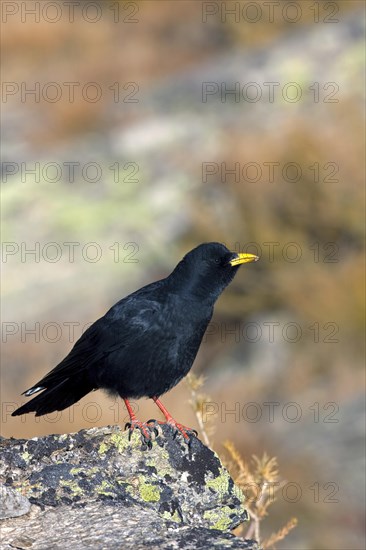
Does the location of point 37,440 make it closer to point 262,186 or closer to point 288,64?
point 262,186

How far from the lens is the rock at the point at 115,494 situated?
→ 12.3ft

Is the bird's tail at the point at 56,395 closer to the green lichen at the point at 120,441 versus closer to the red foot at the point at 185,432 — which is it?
the red foot at the point at 185,432

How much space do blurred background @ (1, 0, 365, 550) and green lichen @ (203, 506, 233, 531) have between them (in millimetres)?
5125

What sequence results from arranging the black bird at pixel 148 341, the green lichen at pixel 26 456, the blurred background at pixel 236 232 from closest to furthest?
the green lichen at pixel 26 456, the black bird at pixel 148 341, the blurred background at pixel 236 232

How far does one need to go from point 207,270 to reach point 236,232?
9909mm

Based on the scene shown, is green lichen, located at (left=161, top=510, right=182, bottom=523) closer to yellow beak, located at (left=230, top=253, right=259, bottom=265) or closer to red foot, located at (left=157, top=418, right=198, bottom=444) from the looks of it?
red foot, located at (left=157, top=418, right=198, bottom=444)

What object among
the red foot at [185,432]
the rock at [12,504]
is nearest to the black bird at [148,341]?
the red foot at [185,432]

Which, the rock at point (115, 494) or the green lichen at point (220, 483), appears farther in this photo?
the green lichen at point (220, 483)

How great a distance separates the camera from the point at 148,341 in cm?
531

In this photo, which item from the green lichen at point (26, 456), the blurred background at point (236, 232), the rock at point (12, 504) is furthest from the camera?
the blurred background at point (236, 232)

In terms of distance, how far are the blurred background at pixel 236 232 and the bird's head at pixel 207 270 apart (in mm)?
4302

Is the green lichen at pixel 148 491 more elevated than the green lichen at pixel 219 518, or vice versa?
the green lichen at pixel 148 491

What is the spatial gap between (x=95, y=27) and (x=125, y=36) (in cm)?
118

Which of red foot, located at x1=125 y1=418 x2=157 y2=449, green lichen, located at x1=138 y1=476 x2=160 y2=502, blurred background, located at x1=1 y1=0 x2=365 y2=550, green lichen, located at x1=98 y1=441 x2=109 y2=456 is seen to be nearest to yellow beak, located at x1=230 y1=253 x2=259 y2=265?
red foot, located at x1=125 y1=418 x2=157 y2=449
